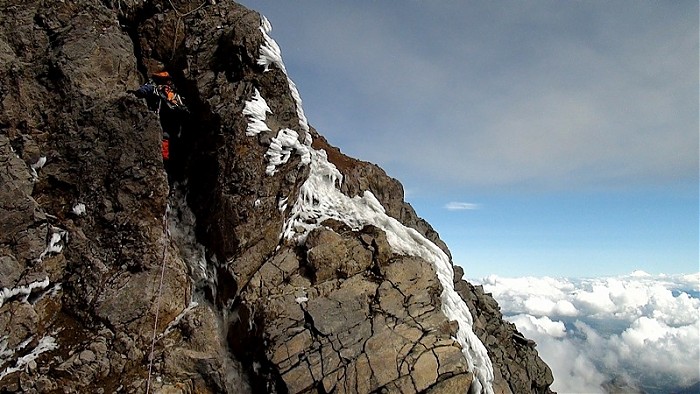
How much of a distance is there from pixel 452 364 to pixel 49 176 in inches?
560

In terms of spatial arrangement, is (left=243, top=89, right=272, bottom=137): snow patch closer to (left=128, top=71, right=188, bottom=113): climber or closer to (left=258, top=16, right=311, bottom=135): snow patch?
(left=258, top=16, right=311, bottom=135): snow patch

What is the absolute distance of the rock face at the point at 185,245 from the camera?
11.1 meters

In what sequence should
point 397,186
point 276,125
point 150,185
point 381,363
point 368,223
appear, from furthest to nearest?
point 397,186 < point 368,223 < point 276,125 < point 150,185 < point 381,363

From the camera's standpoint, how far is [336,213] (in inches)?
653

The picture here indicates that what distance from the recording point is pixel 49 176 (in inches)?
488

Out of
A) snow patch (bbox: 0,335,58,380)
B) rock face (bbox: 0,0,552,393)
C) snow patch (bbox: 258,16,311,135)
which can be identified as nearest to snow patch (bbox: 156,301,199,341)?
rock face (bbox: 0,0,552,393)

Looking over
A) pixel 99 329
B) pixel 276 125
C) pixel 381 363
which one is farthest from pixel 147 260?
pixel 381 363

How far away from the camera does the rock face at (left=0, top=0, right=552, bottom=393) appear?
1111 centimetres

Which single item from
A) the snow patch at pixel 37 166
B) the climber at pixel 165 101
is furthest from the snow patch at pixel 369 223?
the snow patch at pixel 37 166

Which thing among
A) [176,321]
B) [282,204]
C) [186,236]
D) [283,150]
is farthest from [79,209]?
[283,150]

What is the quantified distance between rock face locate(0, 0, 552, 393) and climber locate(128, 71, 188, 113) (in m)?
0.70

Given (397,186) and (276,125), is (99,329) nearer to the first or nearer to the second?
(276,125)

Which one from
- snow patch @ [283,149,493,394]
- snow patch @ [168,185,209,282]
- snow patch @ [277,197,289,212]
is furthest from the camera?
snow patch @ [277,197,289,212]

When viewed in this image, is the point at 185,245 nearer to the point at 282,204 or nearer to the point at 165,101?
the point at 282,204
